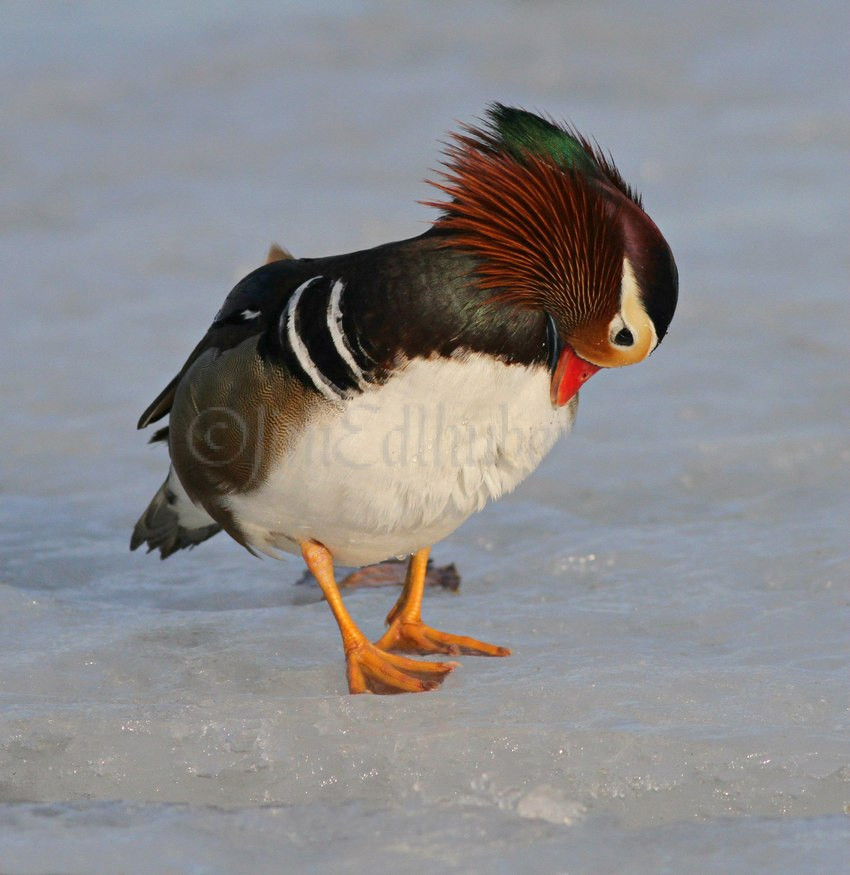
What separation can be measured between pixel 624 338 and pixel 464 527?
200 cm

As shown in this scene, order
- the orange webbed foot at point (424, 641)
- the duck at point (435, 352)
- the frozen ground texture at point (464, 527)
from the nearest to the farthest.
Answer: the frozen ground texture at point (464, 527) < the duck at point (435, 352) < the orange webbed foot at point (424, 641)

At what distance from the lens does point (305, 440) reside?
3389 millimetres

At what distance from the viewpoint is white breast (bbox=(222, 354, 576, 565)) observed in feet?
10.8

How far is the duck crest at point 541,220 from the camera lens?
10.6 ft

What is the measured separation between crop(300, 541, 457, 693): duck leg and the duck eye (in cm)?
108

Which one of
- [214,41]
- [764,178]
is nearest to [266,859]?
[764,178]

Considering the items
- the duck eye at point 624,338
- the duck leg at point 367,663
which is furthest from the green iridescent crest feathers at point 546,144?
the duck leg at point 367,663

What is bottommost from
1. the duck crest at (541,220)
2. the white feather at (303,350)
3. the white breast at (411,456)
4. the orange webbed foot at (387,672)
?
the orange webbed foot at (387,672)

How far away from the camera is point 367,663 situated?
3688mm

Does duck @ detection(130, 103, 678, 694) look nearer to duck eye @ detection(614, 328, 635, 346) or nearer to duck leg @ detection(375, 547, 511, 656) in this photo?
→ duck eye @ detection(614, 328, 635, 346)

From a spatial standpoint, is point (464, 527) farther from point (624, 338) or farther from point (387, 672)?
point (624, 338)

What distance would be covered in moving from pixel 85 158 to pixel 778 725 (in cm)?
701
